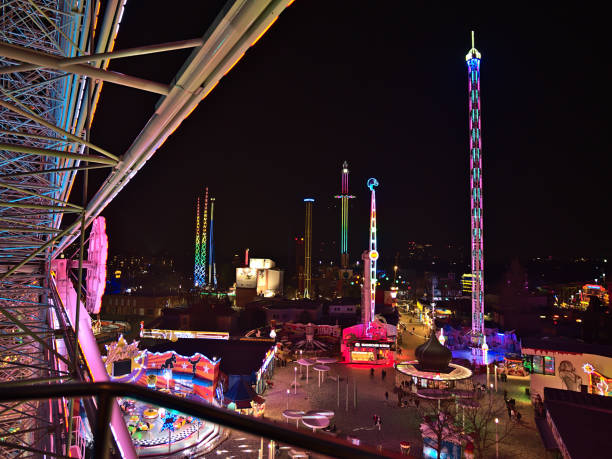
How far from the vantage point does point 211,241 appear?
70.7 metres

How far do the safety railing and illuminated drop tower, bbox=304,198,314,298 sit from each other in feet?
204

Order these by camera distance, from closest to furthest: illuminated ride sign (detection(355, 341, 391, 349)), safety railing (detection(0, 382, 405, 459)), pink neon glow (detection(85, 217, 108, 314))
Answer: safety railing (detection(0, 382, 405, 459)) < pink neon glow (detection(85, 217, 108, 314)) < illuminated ride sign (detection(355, 341, 391, 349))

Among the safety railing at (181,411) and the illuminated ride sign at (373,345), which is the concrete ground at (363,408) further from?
the safety railing at (181,411)

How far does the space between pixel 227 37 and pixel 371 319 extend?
29.4 metres

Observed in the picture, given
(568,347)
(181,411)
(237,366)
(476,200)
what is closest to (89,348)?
(181,411)

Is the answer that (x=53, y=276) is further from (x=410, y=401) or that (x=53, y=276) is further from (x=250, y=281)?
(x=250, y=281)

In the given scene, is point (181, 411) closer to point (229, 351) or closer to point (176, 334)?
point (229, 351)

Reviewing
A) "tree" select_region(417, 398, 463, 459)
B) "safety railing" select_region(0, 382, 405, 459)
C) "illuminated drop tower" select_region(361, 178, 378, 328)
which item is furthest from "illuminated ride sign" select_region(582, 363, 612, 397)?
"safety railing" select_region(0, 382, 405, 459)

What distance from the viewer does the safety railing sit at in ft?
3.31

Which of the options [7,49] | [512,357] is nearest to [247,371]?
[512,357]

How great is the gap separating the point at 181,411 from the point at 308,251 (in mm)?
65381

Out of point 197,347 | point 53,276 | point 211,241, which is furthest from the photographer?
point 211,241

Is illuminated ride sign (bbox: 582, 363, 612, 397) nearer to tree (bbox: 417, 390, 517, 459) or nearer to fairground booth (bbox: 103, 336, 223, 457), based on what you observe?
tree (bbox: 417, 390, 517, 459)

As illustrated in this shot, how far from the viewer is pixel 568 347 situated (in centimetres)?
1997
